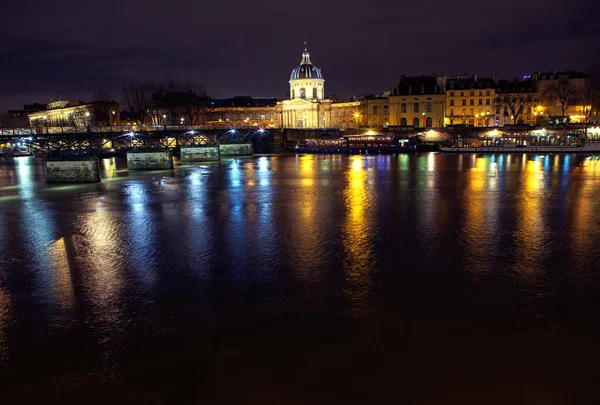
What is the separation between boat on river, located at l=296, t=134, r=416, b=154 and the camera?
241ft

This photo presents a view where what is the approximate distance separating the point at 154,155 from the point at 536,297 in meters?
45.0

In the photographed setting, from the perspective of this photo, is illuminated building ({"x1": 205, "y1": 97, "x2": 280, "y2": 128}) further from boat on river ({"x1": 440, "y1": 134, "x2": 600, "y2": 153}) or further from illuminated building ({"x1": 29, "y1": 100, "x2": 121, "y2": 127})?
boat on river ({"x1": 440, "y1": 134, "x2": 600, "y2": 153})

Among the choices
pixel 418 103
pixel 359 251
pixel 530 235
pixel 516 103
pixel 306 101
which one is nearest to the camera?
pixel 359 251

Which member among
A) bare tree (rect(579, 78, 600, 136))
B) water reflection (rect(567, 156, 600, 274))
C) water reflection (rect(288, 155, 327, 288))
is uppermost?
bare tree (rect(579, 78, 600, 136))

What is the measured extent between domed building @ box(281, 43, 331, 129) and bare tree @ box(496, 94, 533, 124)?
184ft

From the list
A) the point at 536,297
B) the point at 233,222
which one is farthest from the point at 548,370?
the point at 233,222

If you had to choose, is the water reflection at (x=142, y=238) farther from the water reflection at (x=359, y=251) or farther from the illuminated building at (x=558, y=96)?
the illuminated building at (x=558, y=96)

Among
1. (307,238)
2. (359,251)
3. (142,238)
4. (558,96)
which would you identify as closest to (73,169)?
(142,238)

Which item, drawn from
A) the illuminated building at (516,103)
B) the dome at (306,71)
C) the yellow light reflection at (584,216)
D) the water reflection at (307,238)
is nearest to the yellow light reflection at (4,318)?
the water reflection at (307,238)

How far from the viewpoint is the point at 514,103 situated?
92875 mm

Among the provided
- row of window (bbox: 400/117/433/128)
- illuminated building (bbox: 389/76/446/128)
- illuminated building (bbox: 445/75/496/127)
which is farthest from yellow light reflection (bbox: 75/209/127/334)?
illuminated building (bbox: 445/75/496/127)

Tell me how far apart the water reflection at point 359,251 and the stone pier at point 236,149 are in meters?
47.3

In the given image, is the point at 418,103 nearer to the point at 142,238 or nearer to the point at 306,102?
the point at 306,102

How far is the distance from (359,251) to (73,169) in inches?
1225
